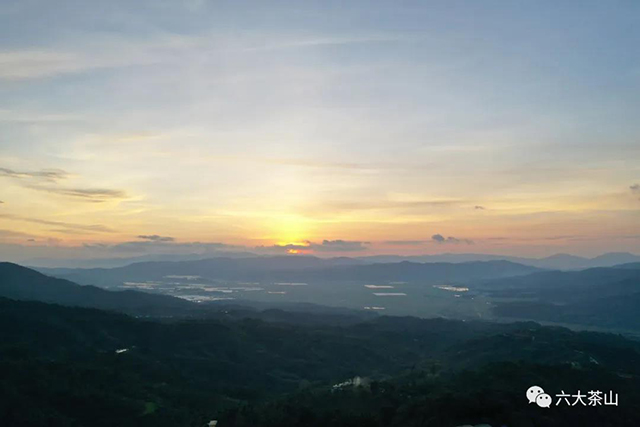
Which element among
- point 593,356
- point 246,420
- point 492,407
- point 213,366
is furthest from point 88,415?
point 593,356

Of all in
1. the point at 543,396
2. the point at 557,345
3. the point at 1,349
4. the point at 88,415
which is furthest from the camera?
the point at 557,345

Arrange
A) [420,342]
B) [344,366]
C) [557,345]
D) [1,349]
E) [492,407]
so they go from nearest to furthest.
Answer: [492,407]
[1,349]
[557,345]
[344,366]
[420,342]

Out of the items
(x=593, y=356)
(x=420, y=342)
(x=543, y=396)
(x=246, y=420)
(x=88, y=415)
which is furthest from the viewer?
(x=420, y=342)

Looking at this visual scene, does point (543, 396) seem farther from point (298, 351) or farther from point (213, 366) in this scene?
point (298, 351)

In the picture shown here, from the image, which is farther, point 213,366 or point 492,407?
point 213,366

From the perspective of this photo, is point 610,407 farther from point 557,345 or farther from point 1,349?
point 1,349

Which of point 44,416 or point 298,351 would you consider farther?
point 298,351

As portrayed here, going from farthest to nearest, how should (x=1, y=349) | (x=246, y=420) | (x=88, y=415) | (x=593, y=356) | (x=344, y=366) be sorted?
(x=344, y=366)
(x=593, y=356)
(x=1, y=349)
(x=88, y=415)
(x=246, y=420)

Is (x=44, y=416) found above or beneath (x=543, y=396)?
beneath

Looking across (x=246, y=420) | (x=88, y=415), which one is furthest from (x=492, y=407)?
(x=88, y=415)
